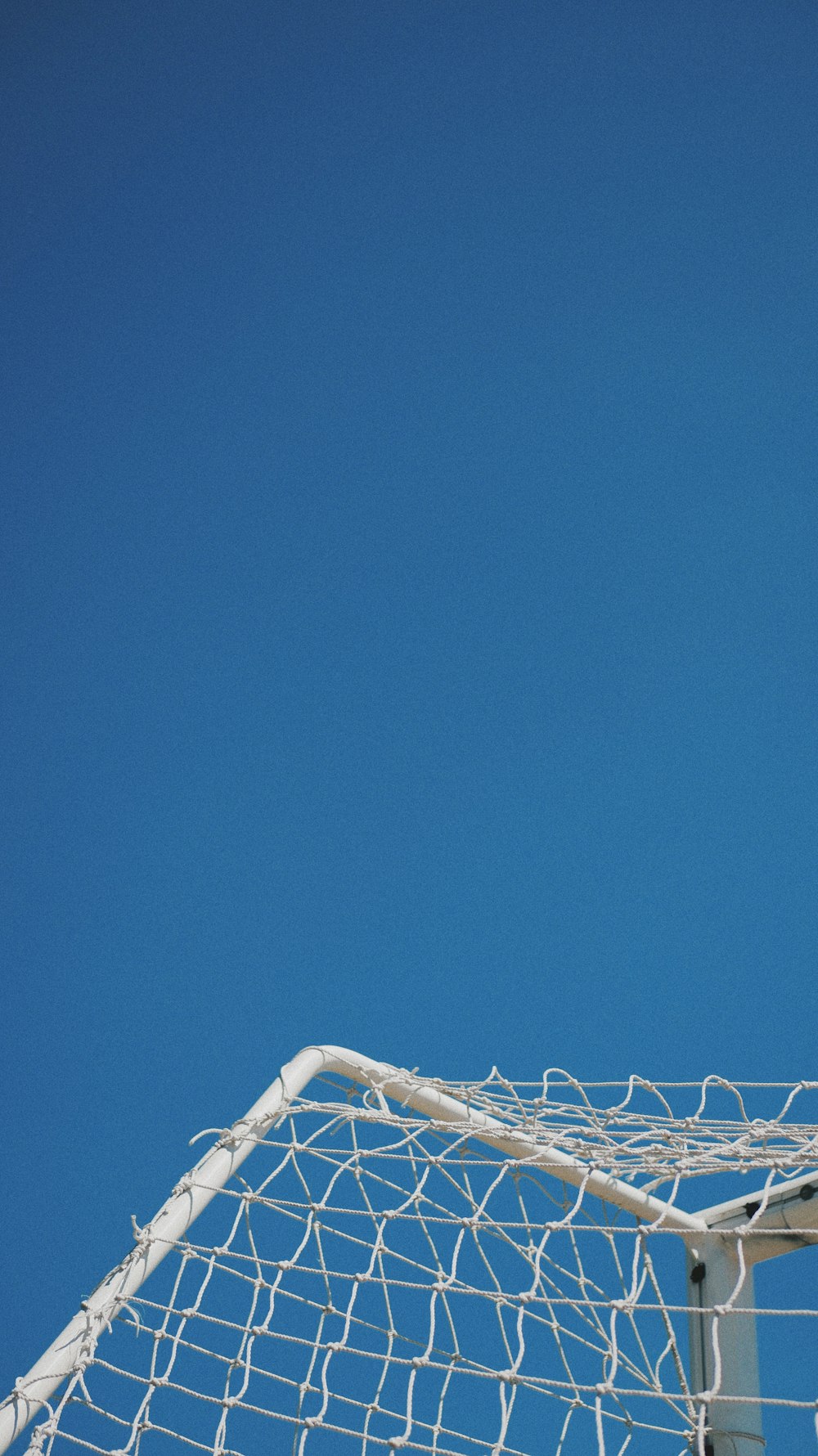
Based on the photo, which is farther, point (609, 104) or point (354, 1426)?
point (609, 104)

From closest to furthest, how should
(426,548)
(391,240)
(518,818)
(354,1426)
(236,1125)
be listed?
(236,1125)
(354,1426)
(518,818)
(426,548)
(391,240)

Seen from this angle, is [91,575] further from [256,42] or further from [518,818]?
[256,42]

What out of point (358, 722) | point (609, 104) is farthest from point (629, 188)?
point (358, 722)

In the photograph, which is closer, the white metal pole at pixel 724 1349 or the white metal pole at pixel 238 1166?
the white metal pole at pixel 238 1166

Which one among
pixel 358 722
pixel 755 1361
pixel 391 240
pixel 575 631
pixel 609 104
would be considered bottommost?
pixel 755 1361

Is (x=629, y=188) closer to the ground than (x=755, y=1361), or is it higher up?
higher up

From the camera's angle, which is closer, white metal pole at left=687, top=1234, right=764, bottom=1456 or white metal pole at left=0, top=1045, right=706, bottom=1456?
white metal pole at left=0, top=1045, right=706, bottom=1456

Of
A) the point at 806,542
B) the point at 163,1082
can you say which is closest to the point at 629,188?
the point at 806,542

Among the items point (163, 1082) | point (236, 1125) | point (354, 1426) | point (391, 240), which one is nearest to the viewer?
point (236, 1125)

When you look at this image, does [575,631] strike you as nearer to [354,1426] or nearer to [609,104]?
[609,104]
